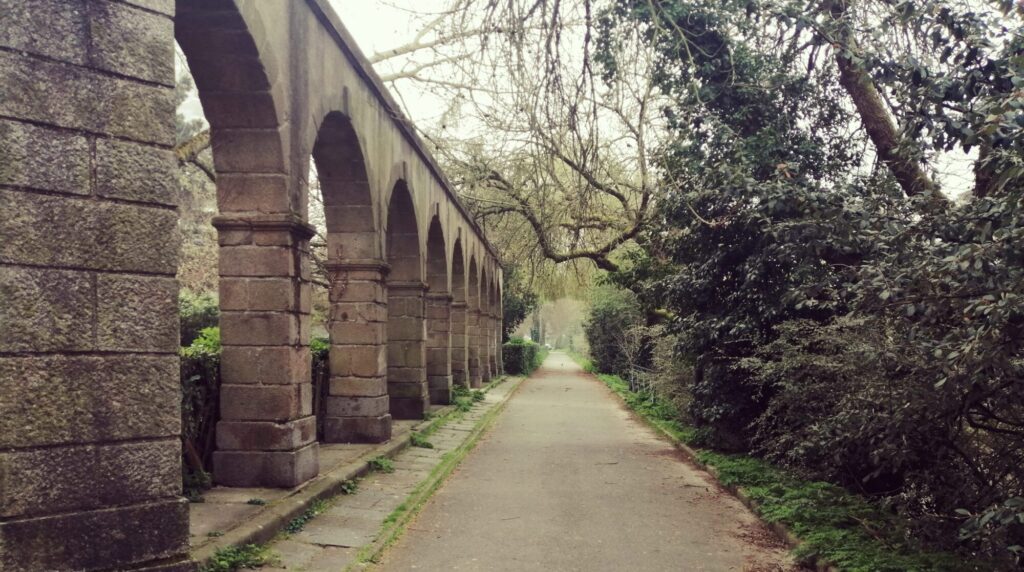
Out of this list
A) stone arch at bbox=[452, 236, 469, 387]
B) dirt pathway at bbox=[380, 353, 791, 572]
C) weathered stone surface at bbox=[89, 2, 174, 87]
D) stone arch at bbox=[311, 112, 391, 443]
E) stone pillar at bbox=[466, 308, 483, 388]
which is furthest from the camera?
stone pillar at bbox=[466, 308, 483, 388]

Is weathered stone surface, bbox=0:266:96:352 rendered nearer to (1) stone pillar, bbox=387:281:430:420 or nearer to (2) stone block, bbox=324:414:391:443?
(2) stone block, bbox=324:414:391:443

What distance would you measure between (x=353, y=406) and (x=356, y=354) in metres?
0.66

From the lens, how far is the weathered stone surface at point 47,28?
347cm

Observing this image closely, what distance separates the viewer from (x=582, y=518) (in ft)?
22.2

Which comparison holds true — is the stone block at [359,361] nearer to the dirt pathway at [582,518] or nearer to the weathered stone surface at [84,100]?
the dirt pathway at [582,518]

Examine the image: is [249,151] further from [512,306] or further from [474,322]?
[512,306]

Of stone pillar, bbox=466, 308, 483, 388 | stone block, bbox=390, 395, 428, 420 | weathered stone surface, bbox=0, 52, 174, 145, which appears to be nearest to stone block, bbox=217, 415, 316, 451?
weathered stone surface, bbox=0, 52, 174, 145

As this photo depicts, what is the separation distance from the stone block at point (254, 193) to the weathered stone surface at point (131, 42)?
2.49m

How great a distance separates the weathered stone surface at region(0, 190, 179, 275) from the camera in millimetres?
3480

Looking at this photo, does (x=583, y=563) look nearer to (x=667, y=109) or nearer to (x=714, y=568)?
(x=714, y=568)

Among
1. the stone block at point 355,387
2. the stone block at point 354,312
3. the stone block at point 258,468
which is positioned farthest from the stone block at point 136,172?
the stone block at point 355,387

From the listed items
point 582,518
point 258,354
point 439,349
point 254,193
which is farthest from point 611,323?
point 254,193

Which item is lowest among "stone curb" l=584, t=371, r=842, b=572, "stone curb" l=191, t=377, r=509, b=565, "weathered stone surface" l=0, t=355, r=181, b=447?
Result: "stone curb" l=584, t=371, r=842, b=572

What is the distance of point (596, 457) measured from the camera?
10414mm
